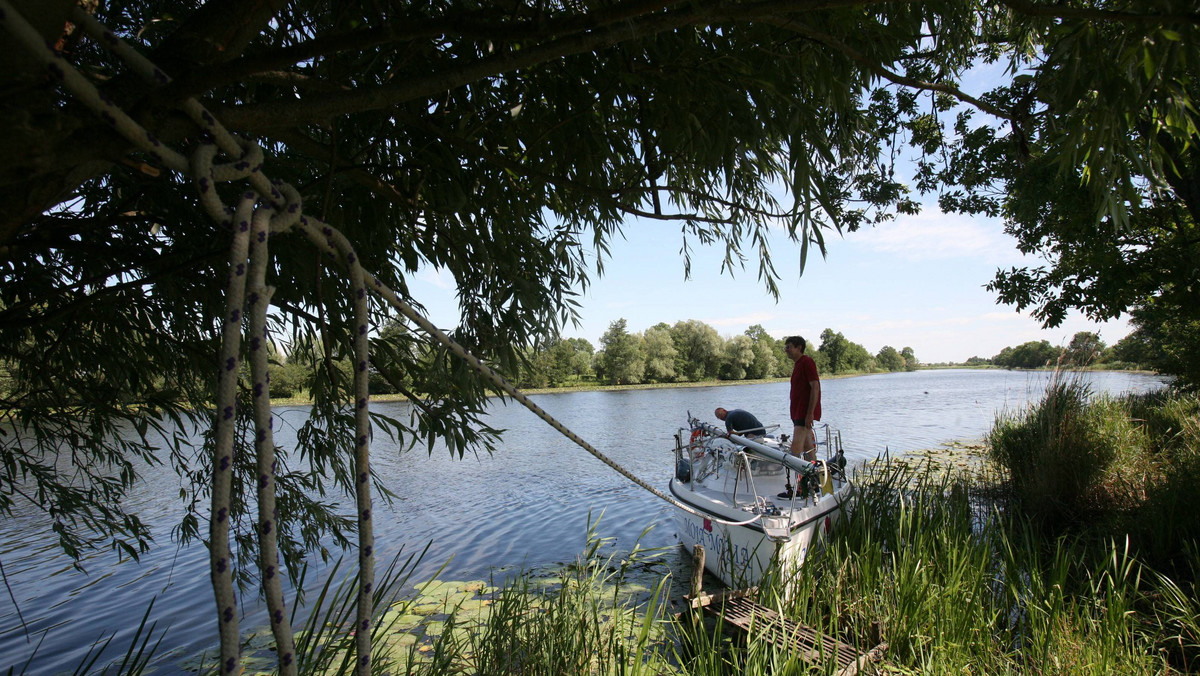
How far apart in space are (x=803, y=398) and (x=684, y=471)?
1.88 meters

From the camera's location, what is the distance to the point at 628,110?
251 centimetres

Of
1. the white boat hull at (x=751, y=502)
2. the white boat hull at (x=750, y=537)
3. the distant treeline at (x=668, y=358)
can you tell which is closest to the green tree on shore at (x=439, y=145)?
the white boat hull at (x=751, y=502)

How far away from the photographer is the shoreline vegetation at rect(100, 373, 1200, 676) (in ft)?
10.1

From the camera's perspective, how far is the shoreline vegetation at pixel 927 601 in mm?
3064

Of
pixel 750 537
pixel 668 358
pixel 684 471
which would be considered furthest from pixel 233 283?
pixel 668 358

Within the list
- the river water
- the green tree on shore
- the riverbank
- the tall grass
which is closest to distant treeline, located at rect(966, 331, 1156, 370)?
the river water

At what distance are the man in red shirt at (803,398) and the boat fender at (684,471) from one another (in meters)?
1.46

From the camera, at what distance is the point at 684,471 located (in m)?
7.78

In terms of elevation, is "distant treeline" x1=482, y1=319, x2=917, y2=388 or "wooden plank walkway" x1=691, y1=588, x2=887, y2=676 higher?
"distant treeline" x1=482, y1=319, x2=917, y2=388

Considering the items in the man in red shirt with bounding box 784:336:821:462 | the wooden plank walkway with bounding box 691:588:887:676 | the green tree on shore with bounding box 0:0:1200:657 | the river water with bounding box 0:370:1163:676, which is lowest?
the river water with bounding box 0:370:1163:676

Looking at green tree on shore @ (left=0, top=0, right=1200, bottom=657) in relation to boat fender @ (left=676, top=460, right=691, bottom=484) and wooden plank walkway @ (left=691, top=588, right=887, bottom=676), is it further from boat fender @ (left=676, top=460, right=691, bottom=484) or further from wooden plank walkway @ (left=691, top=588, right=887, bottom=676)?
boat fender @ (left=676, top=460, right=691, bottom=484)

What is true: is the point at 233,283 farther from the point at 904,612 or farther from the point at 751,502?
the point at 751,502

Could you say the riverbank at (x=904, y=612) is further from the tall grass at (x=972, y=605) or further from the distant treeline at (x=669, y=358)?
the distant treeline at (x=669, y=358)

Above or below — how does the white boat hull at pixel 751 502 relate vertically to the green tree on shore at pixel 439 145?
below
